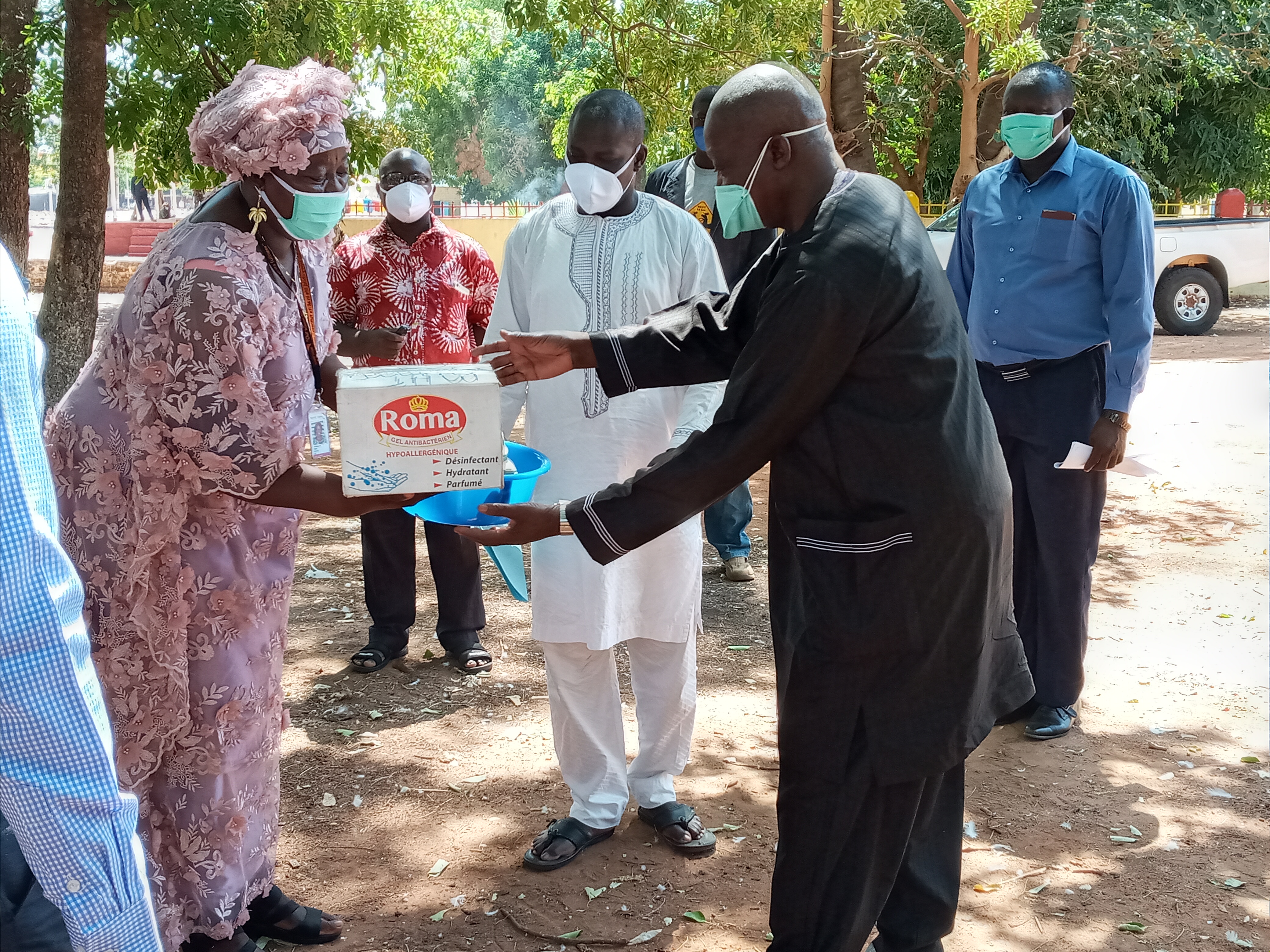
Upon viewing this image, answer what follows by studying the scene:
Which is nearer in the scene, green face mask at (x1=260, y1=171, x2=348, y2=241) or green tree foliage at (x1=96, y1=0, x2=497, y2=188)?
green face mask at (x1=260, y1=171, x2=348, y2=241)

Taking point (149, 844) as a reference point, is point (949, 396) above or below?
above

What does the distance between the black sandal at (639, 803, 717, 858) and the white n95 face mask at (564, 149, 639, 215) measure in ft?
5.88

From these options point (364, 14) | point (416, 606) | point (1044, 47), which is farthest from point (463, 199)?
point (416, 606)

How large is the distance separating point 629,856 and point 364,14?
24.0ft

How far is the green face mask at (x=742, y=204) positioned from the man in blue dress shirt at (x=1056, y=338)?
1.53m

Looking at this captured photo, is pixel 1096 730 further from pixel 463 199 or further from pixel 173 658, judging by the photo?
pixel 463 199

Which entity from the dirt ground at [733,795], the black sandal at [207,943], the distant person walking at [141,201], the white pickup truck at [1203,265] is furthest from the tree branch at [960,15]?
the distant person walking at [141,201]

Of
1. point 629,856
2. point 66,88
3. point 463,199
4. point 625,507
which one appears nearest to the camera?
point 625,507

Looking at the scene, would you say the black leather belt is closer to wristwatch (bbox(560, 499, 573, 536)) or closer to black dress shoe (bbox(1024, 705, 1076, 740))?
black dress shoe (bbox(1024, 705, 1076, 740))

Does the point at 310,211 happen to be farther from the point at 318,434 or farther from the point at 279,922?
the point at 279,922

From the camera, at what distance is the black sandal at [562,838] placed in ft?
11.3

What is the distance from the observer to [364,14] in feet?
29.1

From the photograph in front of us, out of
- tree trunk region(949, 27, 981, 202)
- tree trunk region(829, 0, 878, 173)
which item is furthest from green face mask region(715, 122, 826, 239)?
tree trunk region(949, 27, 981, 202)

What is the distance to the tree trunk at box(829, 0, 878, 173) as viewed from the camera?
10102 mm
